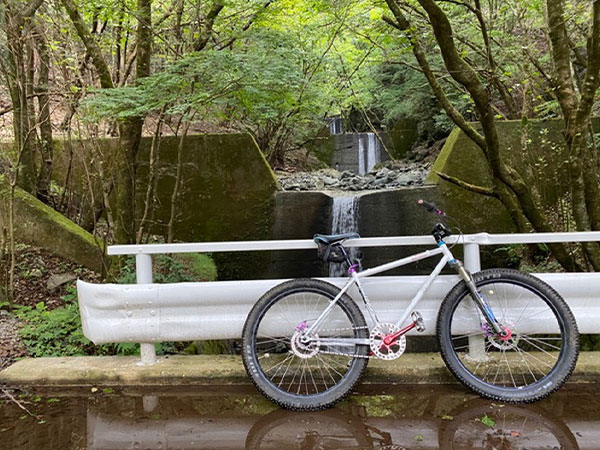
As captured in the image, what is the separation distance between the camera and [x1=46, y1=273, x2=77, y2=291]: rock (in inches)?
218

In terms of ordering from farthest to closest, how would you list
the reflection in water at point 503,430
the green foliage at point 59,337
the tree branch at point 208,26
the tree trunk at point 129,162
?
the tree branch at point 208,26 < the tree trunk at point 129,162 < the green foliage at point 59,337 < the reflection in water at point 503,430

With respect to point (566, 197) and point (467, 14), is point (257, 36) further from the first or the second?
point (566, 197)

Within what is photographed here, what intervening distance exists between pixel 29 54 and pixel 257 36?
3.14 metres

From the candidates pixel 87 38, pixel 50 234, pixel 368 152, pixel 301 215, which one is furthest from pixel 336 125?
pixel 87 38

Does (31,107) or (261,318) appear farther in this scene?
(31,107)

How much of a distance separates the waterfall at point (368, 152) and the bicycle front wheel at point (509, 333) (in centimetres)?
1473

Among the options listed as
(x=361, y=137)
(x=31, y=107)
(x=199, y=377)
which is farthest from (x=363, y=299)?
(x=361, y=137)

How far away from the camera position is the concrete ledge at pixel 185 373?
317 cm

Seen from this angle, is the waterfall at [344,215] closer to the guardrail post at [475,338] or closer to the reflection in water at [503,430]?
the guardrail post at [475,338]

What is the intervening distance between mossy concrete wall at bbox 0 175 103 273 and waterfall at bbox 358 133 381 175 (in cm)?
1283

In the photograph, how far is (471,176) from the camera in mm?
8281

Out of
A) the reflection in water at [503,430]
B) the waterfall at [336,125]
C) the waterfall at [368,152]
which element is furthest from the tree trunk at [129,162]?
the waterfall at [336,125]

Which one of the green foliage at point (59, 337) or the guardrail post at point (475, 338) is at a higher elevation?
the guardrail post at point (475, 338)

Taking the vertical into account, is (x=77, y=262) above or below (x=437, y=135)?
below
